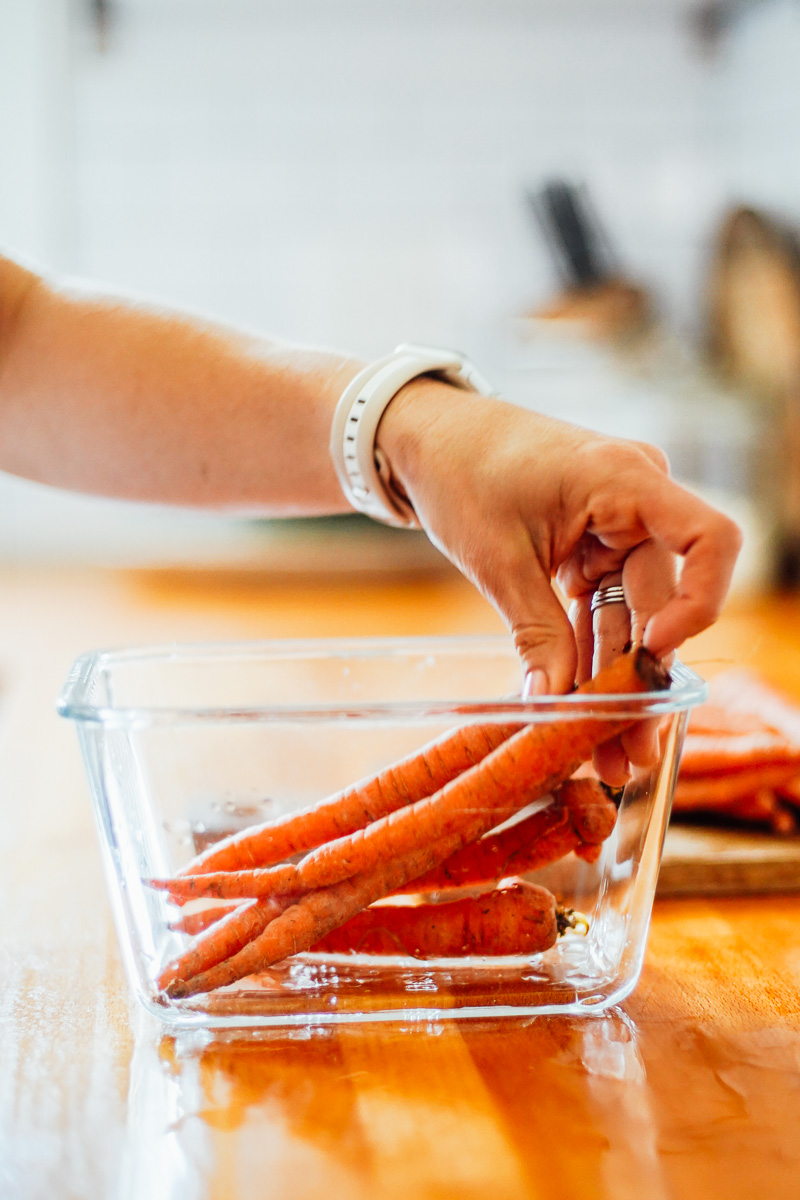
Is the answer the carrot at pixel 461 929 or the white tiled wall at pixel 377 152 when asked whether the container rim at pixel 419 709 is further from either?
the white tiled wall at pixel 377 152

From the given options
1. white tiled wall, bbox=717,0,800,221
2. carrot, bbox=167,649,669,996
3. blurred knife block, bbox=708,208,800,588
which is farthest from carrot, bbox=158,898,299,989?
white tiled wall, bbox=717,0,800,221

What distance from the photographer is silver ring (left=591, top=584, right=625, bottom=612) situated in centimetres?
68

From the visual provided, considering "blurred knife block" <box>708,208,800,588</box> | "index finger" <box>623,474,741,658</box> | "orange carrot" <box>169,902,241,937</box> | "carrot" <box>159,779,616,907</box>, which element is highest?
"index finger" <box>623,474,741,658</box>

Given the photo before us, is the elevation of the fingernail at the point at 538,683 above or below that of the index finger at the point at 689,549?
below

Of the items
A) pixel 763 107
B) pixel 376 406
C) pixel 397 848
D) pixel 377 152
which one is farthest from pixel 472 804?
pixel 763 107

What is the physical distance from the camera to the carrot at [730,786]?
93cm

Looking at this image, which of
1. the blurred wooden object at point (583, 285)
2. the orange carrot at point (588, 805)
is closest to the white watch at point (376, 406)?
the orange carrot at point (588, 805)

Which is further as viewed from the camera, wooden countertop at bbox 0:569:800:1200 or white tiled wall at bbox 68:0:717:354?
white tiled wall at bbox 68:0:717:354

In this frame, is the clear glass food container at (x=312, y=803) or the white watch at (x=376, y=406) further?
the white watch at (x=376, y=406)

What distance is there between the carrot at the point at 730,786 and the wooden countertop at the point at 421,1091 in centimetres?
11

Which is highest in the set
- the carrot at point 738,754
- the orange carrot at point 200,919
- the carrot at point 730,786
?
the orange carrot at point 200,919

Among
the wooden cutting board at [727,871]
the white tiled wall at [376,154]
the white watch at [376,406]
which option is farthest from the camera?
the white tiled wall at [376,154]

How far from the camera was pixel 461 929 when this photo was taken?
0.63 m

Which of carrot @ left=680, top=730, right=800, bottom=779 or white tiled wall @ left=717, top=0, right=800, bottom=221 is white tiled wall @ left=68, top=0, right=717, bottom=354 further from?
carrot @ left=680, top=730, right=800, bottom=779
